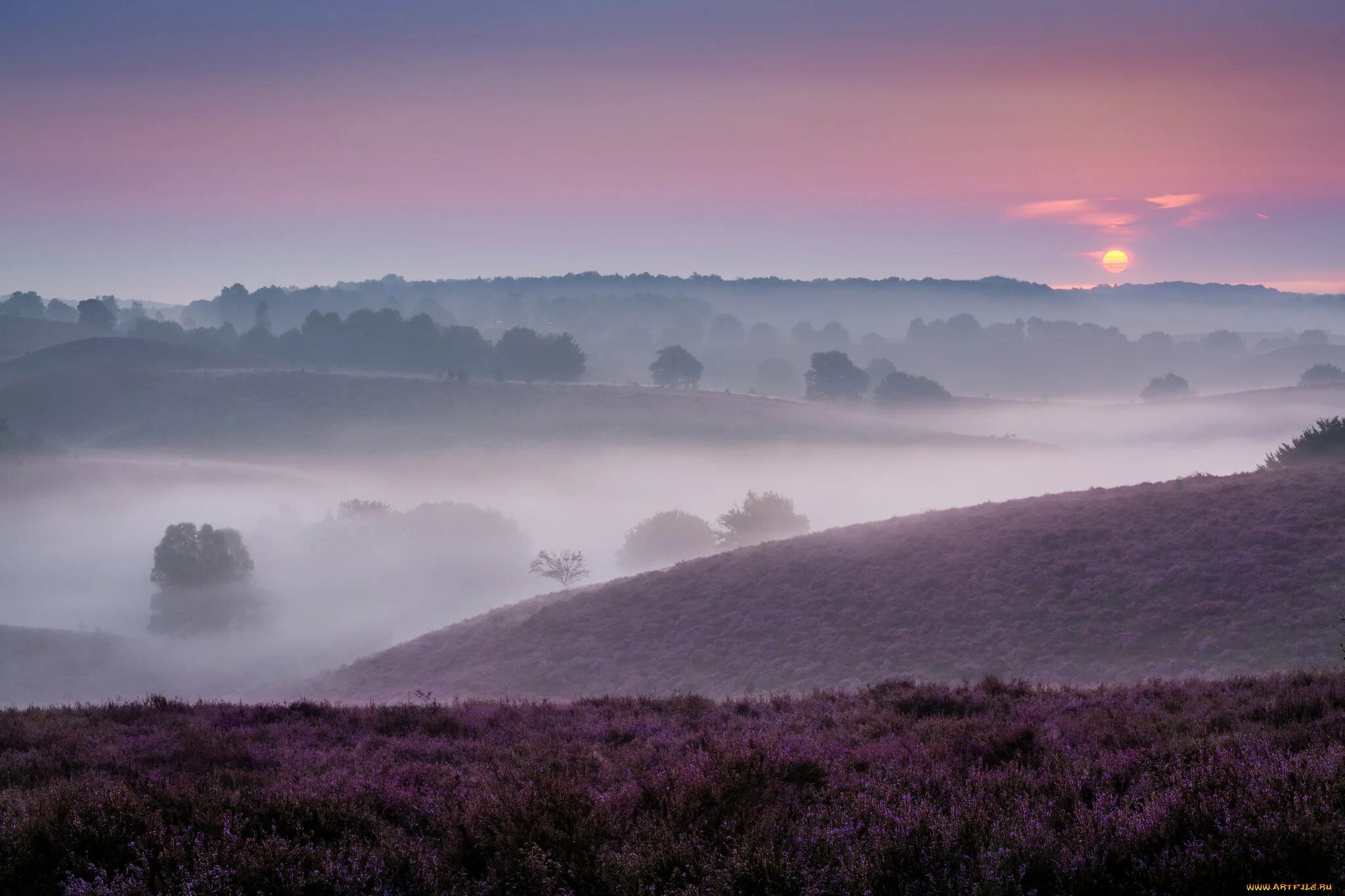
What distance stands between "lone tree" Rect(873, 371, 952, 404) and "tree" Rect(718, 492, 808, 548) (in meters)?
86.1

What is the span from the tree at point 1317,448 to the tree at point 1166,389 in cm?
14409

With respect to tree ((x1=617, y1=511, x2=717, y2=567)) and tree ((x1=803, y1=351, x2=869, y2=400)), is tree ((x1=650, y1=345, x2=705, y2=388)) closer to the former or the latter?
tree ((x1=803, y1=351, x2=869, y2=400))

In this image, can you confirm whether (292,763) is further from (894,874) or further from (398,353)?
(398,353)

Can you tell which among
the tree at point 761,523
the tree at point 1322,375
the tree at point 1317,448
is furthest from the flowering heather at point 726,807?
the tree at point 1322,375

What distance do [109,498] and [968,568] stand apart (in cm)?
10760

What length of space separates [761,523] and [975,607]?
143 ft

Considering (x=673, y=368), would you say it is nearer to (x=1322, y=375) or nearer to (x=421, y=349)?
(x=421, y=349)

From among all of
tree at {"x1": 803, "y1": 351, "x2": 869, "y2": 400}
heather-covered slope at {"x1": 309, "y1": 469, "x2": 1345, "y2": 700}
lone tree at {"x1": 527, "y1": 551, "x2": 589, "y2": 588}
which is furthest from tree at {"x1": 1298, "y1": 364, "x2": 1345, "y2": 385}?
heather-covered slope at {"x1": 309, "y1": 469, "x2": 1345, "y2": 700}

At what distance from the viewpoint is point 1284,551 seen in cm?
2539

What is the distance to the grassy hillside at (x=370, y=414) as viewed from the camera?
427ft

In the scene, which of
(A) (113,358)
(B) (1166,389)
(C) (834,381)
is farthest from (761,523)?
(A) (113,358)

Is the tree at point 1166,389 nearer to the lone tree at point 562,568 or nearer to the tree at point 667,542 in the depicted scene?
the tree at point 667,542

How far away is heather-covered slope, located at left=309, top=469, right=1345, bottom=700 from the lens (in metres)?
23.0

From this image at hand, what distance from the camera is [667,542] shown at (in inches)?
3169
